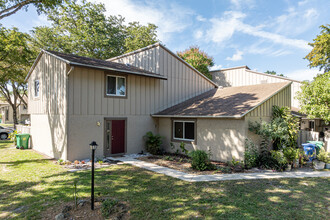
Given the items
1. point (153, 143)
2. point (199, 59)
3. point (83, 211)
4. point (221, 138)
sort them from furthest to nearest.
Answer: point (199, 59), point (153, 143), point (221, 138), point (83, 211)

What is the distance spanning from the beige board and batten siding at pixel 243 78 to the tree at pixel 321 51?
179 inches

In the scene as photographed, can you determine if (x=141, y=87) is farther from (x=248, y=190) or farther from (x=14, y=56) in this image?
(x=14, y=56)

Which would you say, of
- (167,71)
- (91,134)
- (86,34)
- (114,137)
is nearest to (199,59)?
(167,71)

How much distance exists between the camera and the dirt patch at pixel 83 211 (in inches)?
158

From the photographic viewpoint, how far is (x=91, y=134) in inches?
378

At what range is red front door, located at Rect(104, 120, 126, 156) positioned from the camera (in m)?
10.2

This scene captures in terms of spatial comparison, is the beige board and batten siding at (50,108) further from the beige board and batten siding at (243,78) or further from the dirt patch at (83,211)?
the beige board and batten siding at (243,78)

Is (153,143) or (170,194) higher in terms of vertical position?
(153,143)

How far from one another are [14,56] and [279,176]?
2133 cm

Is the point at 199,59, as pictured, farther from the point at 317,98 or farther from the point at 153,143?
the point at 153,143

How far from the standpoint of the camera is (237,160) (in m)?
8.55

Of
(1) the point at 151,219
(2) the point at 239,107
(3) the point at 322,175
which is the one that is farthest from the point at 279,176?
(1) the point at 151,219

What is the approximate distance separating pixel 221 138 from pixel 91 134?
255 inches

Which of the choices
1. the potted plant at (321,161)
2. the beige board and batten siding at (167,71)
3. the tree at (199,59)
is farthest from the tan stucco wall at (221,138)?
the tree at (199,59)
